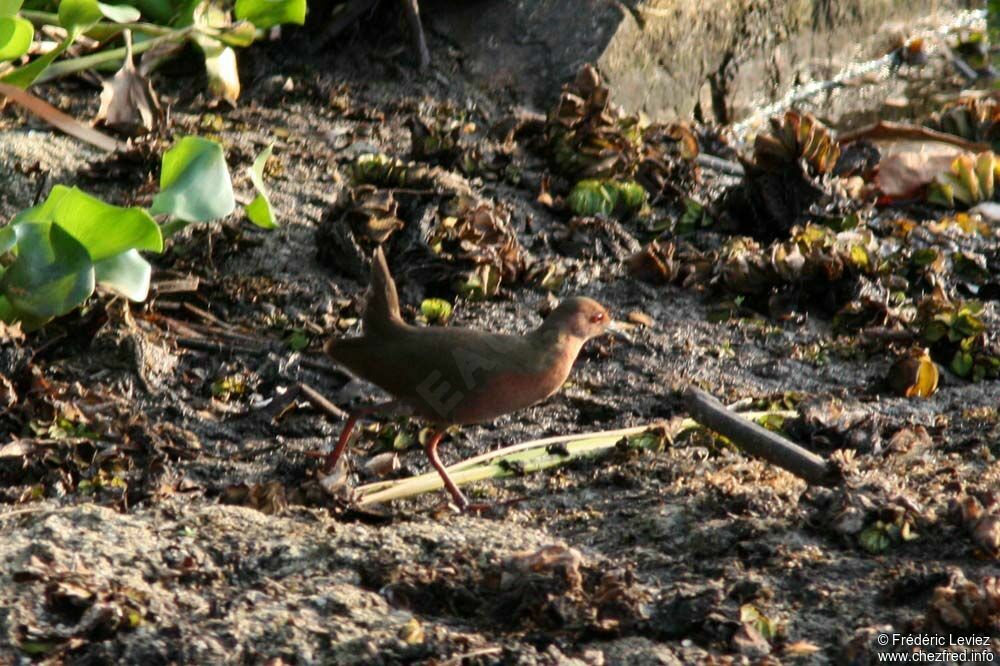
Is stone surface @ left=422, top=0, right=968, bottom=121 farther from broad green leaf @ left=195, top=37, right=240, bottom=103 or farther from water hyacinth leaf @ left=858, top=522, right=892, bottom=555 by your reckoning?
water hyacinth leaf @ left=858, top=522, right=892, bottom=555

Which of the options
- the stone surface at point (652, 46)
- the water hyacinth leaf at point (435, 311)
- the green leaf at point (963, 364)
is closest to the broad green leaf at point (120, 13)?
the water hyacinth leaf at point (435, 311)

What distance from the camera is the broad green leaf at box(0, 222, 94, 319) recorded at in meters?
4.44

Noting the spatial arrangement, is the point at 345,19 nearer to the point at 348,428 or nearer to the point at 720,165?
the point at 720,165

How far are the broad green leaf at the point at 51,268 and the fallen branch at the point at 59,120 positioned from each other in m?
1.35

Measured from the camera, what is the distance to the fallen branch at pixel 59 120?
563 cm

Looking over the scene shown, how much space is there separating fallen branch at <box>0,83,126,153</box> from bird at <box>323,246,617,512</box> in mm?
2052

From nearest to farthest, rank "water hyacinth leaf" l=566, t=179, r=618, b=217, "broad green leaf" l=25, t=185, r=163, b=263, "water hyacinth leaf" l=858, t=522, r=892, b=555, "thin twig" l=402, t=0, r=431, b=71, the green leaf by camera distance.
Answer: "water hyacinth leaf" l=858, t=522, r=892, b=555 → "broad green leaf" l=25, t=185, r=163, b=263 → the green leaf → "water hyacinth leaf" l=566, t=179, r=618, b=217 → "thin twig" l=402, t=0, r=431, b=71

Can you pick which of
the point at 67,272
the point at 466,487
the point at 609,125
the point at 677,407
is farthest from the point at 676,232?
the point at 67,272

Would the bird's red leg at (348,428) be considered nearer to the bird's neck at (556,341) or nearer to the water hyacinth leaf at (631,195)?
the bird's neck at (556,341)

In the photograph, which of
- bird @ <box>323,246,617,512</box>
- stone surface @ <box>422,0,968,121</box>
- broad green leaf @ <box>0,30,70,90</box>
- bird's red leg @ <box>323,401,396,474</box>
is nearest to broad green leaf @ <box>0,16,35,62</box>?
broad green leaf @ <box>0,30,70,90</box>

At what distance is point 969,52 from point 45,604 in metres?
8.72

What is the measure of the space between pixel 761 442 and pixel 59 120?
3.42 metres

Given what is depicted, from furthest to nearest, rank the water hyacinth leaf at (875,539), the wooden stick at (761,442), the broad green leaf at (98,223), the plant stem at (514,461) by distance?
the broad green leaf at (98,223) < the plant stem at (514,461) < the wooden stick at (761,442) < the water hyacinth leaf at (875,539)

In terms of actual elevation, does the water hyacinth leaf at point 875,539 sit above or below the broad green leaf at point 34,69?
below
